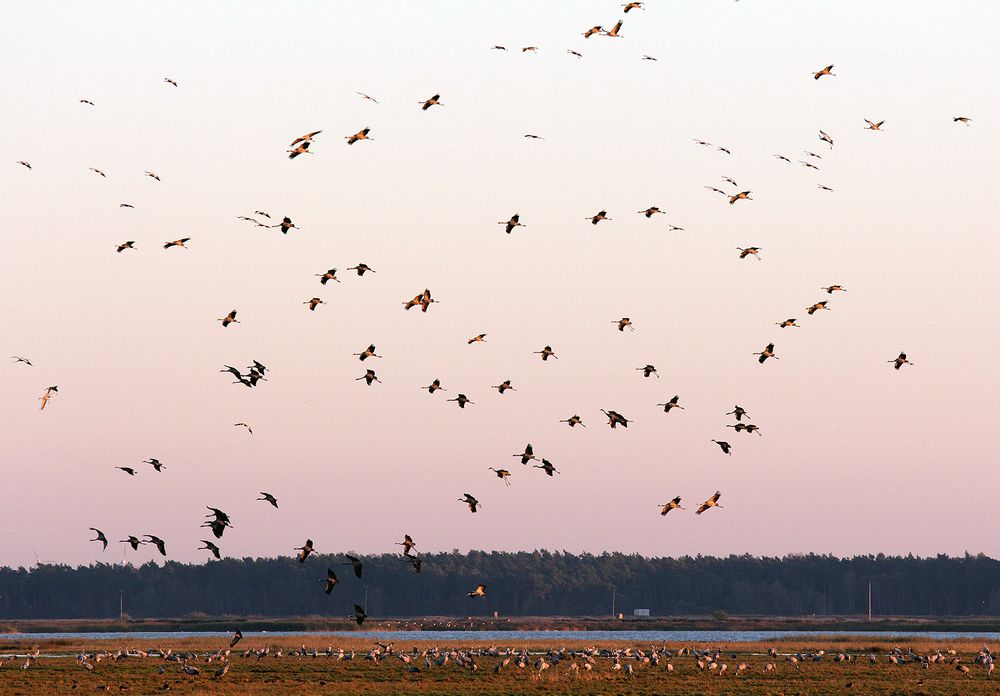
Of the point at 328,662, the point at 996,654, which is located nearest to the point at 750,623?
the point at 996,654

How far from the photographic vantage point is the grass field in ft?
179

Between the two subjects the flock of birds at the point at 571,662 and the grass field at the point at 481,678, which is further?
the flock of birds at the point at 571,662


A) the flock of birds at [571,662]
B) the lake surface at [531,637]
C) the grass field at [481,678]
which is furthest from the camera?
the lake surface at [531,637]

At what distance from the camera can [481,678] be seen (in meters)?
59.6

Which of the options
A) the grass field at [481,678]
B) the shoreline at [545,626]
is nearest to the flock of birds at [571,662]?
the grass field at [481,678]

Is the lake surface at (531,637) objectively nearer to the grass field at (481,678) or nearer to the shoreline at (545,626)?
the shoreline at (545,626)

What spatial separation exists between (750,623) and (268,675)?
123m

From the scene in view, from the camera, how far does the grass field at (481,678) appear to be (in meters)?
54.6

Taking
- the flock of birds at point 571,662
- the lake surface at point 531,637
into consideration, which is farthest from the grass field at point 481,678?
the lake surface at point 531,637

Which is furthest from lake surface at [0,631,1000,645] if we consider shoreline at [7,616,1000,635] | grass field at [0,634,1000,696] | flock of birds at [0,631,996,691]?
grass field at [0,634,1000,696]

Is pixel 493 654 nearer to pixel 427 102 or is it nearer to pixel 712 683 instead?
pixel 712 683

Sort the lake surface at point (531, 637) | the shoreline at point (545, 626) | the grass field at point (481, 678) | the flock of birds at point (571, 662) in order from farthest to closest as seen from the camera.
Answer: the shoreline at point (545, 626), the lake surface at point (531, 637), the flock of birds at point (571, 662), the grass field at point (481, 678)

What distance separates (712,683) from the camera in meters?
56.8

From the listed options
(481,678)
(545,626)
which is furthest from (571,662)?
(545,626)
